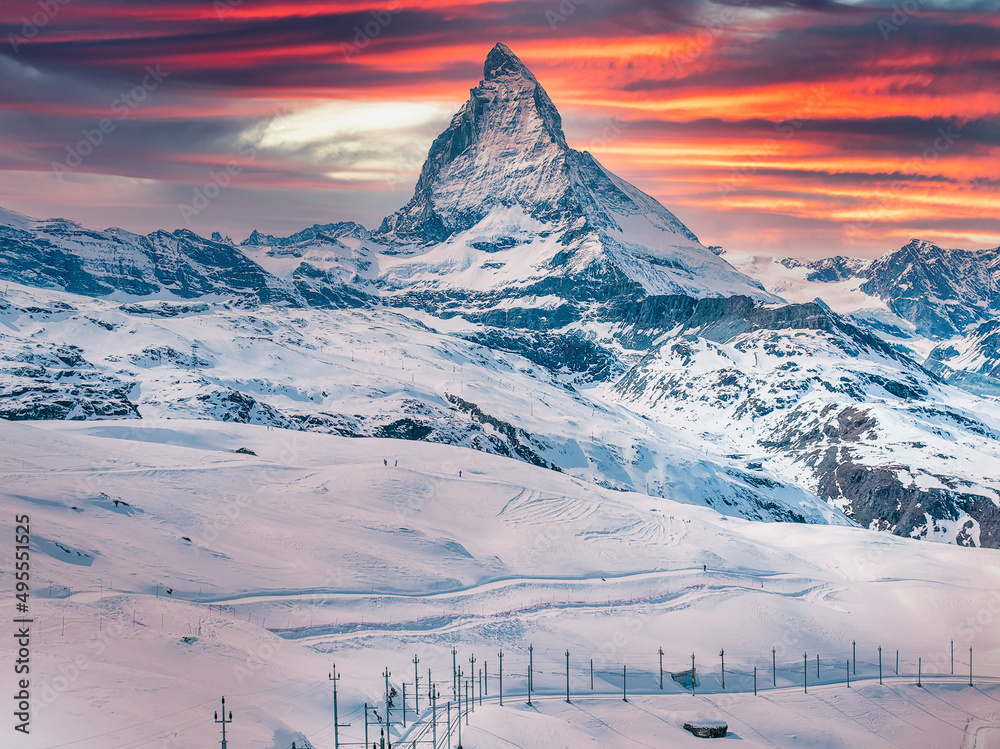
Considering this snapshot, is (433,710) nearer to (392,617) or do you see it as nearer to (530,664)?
(530,664)

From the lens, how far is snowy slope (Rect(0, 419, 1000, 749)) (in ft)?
334

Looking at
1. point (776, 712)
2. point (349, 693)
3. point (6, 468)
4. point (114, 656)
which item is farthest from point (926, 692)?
point (6, 468)

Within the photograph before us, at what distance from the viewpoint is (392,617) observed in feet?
466

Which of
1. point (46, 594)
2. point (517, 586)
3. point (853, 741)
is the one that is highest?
point (46, 594)

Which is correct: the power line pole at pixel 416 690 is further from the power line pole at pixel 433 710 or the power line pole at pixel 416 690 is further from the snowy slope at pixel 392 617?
the power line pole at pixel 433 710

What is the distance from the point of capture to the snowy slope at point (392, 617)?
101750 mm

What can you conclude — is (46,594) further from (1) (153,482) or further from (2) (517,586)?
(2) (517,586)

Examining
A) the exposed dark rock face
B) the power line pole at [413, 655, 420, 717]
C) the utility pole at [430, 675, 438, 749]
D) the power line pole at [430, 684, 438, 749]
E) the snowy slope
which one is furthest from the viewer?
the exposed dark rock face

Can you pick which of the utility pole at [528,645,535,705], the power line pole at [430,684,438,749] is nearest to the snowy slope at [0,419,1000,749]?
the utility pole at [528,645,535,705]

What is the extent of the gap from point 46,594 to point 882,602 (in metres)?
141

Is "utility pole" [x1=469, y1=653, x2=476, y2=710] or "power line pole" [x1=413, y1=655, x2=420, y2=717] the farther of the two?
"utility pole" [x1=469, y1=653, x2=476, y2=710]

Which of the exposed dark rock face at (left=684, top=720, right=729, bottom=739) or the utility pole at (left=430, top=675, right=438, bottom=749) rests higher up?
the utility pole at (left=430, top=675, right=438, bottom=749)

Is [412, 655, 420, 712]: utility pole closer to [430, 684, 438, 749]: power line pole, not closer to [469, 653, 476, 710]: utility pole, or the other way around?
[430, 684, 438, 749]: power line pole

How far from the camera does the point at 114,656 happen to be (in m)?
99.4
